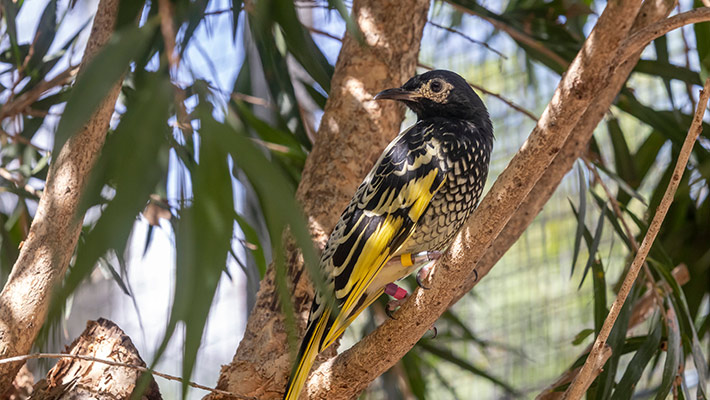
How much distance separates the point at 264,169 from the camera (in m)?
1.06

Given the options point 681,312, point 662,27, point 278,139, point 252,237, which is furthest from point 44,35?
point 681,312

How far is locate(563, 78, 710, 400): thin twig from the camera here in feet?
4.87

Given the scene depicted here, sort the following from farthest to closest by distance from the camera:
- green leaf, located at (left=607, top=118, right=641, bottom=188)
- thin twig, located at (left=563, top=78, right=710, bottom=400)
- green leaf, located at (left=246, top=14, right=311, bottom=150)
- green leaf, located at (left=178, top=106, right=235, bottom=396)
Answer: green leaf, located at (left=607, top=118, right=641, bottom=188) → green leaf, located at (left=246, top=14, right=311, bottom=150) → thin twig, located at (left=563, top=78, right=710, bottom=400) → green leaf, located at (left=178, top=106, right=235, bottom=396)

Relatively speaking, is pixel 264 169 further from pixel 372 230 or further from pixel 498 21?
pixel 498 21

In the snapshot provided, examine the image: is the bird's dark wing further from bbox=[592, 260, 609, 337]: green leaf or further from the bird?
bbox=[592, 260, 609, 337]: green leaf

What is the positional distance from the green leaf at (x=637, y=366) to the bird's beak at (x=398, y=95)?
99 cm

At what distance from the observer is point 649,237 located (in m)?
1.52

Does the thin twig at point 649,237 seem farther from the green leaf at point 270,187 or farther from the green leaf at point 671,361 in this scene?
the green leaf at point 270,187

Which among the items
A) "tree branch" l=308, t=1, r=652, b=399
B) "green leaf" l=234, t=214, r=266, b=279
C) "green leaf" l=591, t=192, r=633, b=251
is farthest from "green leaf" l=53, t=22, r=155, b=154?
"green leaf" l=591, t=192, r=633, b=251

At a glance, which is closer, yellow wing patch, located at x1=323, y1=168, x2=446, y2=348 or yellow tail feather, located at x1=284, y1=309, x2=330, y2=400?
yellow tail feather, located at x1=284, y1=309, x2=330, y2=400

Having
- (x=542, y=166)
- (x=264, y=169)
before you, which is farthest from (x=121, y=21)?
(x=542, y=166)

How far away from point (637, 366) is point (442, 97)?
98 centimetres

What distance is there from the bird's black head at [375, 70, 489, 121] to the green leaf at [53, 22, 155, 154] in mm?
1335

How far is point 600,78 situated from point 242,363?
115 centimetres
